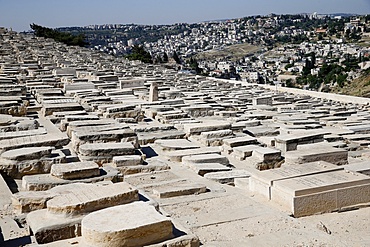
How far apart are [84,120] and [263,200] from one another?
14.1 ft

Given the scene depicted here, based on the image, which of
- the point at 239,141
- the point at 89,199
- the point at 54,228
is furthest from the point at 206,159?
the point at 54,228

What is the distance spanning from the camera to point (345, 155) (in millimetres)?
7457

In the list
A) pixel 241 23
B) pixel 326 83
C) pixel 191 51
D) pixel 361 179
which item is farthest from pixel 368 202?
pixel 241 23

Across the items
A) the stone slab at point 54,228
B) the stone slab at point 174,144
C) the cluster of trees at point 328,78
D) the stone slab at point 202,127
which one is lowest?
the cluster of trees at point 328,78

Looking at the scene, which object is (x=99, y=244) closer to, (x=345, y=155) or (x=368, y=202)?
(x=368, y=202)

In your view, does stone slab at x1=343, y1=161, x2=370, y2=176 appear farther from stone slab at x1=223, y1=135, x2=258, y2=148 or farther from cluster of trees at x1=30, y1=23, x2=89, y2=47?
cluster of trees at x1=30, y1=23, x2=89, y2=47

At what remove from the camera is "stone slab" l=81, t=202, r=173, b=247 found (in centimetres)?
391

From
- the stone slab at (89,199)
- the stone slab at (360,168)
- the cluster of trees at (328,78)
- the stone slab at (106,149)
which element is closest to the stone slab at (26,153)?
the stone slab at (106,149)

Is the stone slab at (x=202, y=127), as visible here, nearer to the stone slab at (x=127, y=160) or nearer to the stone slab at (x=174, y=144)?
the stone slab at (x=174, y=144)

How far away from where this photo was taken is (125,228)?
12.9 feet

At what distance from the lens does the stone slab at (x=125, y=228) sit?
3.91 m

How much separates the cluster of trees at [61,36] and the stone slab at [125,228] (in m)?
39.8

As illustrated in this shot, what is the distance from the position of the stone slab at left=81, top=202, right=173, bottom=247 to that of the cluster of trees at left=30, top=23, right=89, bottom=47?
130ft

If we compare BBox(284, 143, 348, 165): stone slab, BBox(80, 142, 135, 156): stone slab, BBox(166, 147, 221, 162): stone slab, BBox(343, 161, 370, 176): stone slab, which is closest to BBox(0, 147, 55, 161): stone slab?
BBox(80, 142, 135, 156): stone slab
